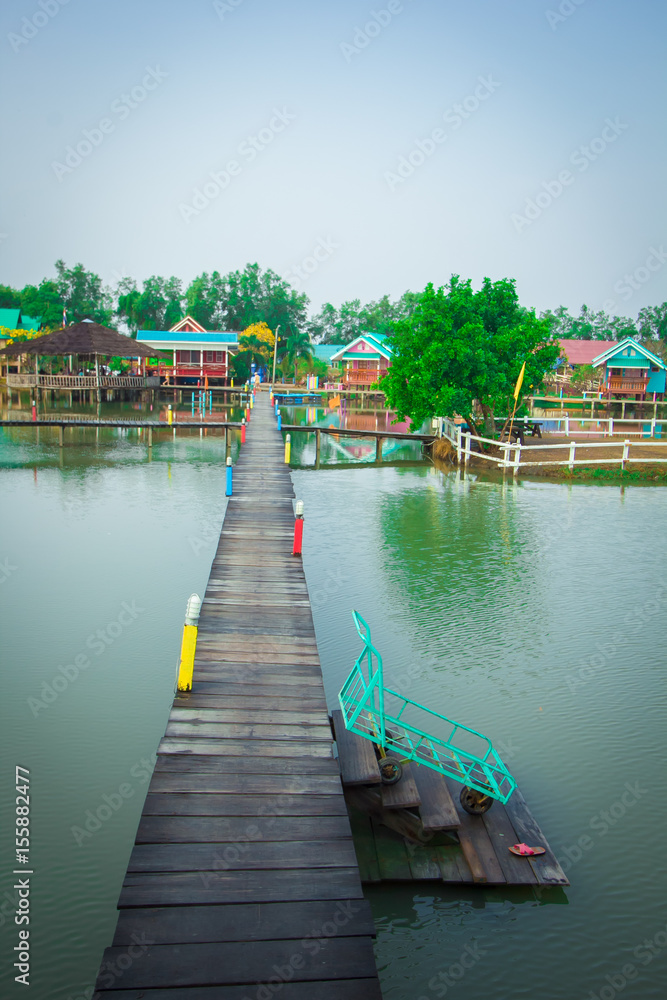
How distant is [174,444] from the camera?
36406 millimetres

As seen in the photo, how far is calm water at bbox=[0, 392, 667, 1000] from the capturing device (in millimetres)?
6207

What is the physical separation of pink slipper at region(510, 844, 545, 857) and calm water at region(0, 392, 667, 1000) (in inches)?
13.8

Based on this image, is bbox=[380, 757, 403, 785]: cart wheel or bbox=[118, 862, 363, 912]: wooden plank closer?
bbox=[118, 862, 363, 912]: wooden plank

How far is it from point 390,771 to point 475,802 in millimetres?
878

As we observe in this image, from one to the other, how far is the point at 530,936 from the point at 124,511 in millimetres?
16570

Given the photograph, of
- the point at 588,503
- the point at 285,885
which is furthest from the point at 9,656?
the point at 588,503

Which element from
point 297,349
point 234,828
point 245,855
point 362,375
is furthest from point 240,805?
point 297,349

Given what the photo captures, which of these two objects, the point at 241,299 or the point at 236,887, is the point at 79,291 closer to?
the point at 241,299

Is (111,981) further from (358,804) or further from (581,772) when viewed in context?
(581,772)

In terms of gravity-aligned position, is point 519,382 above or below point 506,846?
above

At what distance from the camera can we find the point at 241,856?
17.9 ft

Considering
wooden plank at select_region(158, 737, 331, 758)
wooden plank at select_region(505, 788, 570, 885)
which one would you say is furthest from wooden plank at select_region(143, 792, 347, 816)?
wooden plank at select_region(505, 788, 570, 885)

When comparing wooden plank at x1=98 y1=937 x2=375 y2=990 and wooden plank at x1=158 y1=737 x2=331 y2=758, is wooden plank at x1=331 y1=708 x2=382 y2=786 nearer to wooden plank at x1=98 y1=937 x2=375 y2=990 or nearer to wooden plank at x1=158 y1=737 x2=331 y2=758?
wooden plank at x1=158 y1=737 x2=331 y2=758

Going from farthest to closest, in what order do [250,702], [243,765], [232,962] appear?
[250,702] → [243,765] → [232,962]
